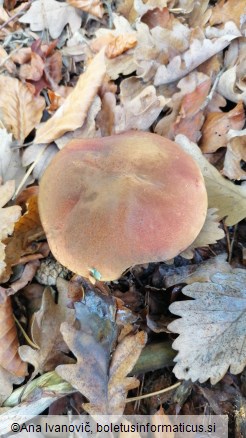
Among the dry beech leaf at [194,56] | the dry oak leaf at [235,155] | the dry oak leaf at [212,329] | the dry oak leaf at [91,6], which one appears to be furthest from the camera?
the dry oak leaf at [91,6]

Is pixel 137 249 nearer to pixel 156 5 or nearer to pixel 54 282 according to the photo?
pixel 54 282

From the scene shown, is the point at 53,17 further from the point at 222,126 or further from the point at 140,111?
the point at 222,126

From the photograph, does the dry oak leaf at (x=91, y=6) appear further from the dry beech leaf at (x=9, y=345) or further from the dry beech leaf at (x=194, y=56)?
the dry beech leaf at (x=9, y=345)

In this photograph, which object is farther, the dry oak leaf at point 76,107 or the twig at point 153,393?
the dry oak leaf at point 76,107

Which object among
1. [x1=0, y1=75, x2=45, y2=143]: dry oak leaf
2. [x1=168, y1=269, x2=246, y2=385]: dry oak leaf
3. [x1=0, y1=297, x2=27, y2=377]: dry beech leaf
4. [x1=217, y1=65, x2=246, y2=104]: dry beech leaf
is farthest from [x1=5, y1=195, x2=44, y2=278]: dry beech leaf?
[x1=217, y1=65, x2=246, y2=104]: dry beech leaf

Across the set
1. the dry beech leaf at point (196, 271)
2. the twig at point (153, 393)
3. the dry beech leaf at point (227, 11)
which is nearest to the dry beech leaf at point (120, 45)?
the dry beech leaf at point (227, 11)

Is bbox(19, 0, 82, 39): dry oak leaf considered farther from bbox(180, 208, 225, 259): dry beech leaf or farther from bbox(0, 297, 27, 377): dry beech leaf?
bbox(0, 297, 27, 377): dry beech leaf

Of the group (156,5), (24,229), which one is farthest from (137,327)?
(156,5)
